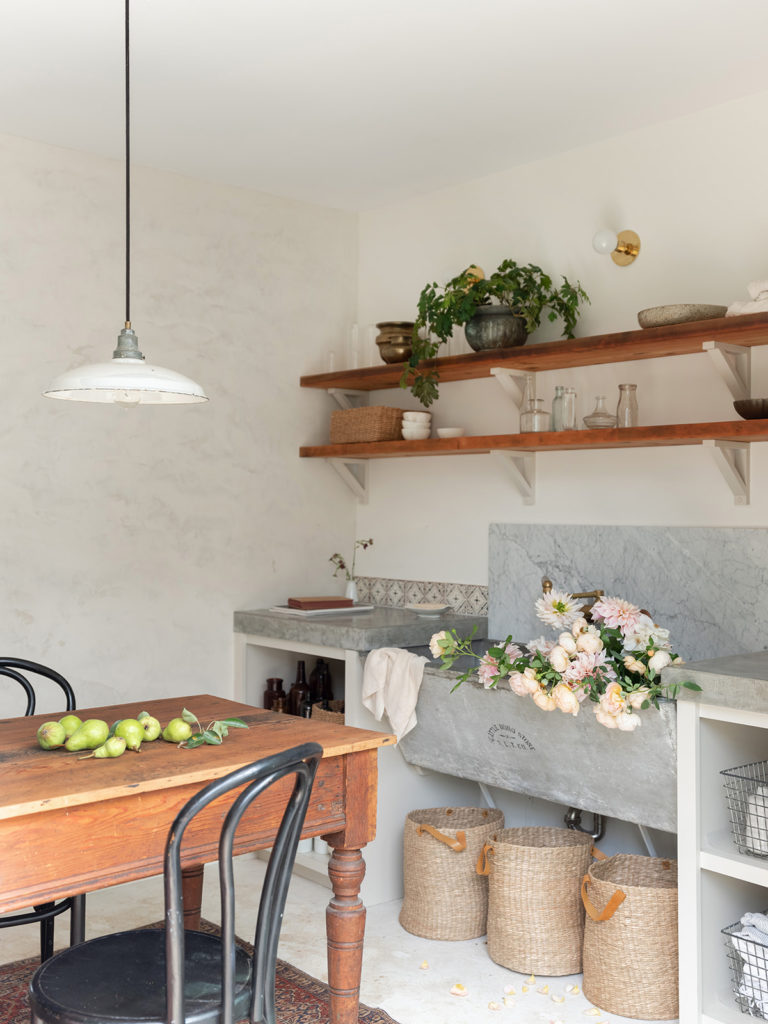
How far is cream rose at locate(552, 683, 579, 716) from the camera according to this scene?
2.75 metres

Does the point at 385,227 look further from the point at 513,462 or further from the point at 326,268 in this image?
the point at 513,462

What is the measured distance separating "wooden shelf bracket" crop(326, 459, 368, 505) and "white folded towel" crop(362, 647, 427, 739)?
3.96 feet

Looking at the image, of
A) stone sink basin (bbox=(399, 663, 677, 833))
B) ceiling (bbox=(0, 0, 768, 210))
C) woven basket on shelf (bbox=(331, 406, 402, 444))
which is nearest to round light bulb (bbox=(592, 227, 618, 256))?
ceiling (bbox=(0, 0, 768, 210))

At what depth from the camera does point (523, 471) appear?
3846mm

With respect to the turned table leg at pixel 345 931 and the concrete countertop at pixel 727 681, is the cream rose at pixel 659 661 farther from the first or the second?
the turned table leg at pixel 345 931

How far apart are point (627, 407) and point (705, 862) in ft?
4.75

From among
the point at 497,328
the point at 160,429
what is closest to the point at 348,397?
the point at 160,429

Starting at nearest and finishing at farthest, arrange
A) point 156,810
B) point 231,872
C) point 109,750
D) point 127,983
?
point 231,872
point 127,983
point 156,810
point 109,750

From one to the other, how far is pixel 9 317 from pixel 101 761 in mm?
2135

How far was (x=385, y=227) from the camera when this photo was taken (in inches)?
179

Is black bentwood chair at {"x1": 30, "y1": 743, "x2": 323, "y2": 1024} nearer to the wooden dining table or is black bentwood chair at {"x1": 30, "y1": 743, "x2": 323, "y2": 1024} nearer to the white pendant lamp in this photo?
the wooden dining table

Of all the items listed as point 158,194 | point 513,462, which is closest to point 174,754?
point 513,462

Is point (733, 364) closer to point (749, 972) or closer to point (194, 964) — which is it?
point (749, 972)

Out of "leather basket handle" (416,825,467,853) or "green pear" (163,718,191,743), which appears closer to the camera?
"green pear" (163,718,191,743)
